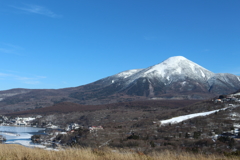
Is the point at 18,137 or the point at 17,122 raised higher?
the point at 17,122

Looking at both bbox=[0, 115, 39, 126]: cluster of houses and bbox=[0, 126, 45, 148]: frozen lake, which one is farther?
bbox=[0, 115, 39, 126]: cluster of houses

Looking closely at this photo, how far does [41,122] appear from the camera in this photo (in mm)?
177000

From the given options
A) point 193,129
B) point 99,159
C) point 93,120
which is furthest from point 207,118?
point 93,120

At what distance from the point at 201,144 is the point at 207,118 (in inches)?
1218

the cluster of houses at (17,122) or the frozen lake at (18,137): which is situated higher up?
the cluster of houses at (17,122)

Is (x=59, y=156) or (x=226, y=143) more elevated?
Answer: (x=59, y=156)

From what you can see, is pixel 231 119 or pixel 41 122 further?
pixel 41 122

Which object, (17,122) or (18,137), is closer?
(18,137)

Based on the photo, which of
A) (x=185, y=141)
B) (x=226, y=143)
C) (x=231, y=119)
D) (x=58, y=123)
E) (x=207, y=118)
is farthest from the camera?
(x=58, y=123)

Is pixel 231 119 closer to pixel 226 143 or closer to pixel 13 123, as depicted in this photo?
pixel 226 143

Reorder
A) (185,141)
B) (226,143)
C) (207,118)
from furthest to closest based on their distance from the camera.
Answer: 1. (207,118)
2. (185,141)
3. (226,143)

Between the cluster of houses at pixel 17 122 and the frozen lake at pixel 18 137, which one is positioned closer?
the frozen lake at pixel 18 137

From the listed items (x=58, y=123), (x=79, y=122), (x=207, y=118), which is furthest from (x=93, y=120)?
(x=207, y=118)

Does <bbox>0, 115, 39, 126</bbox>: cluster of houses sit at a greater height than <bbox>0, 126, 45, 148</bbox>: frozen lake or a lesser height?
greater
